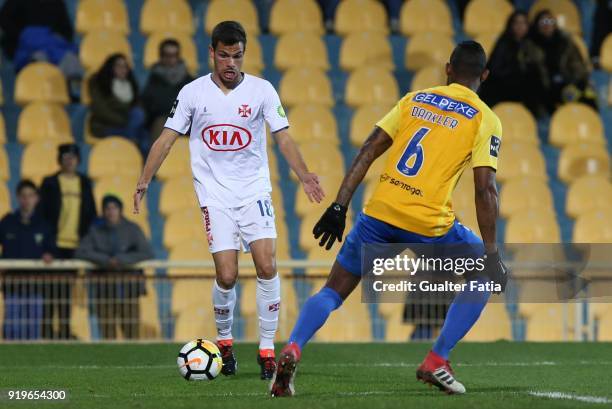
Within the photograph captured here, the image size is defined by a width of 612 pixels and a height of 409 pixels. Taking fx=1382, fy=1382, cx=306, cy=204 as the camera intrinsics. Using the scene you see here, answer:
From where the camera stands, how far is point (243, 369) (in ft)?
30.2

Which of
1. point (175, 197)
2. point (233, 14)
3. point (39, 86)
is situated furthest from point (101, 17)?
point (175, 197)

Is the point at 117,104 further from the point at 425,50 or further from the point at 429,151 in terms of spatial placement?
the point at 429,151

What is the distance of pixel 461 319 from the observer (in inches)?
277

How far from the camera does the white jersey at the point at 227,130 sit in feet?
27.7

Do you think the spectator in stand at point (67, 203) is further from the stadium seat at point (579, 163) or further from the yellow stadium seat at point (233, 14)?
the stadium seat at point (579, 163)

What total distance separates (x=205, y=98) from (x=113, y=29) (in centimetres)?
858

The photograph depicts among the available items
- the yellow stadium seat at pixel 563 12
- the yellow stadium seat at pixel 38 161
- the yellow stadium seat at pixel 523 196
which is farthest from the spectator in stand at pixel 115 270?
the yellow stadium seat at pixel 563 12

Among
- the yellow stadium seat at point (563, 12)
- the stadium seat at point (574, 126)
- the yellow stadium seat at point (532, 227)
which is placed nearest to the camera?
the yellow stadium seat at point (532, 227)

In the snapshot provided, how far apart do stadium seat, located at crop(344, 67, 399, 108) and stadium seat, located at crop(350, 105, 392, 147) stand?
36 cm

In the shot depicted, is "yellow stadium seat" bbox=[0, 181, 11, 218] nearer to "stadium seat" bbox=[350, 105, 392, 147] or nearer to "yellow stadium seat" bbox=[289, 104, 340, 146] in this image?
"yellow stadium seat" bbox=[289, 104, 340, 146]

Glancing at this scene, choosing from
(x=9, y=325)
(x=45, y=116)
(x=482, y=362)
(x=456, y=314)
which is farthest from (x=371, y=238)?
(x=45, y=116)

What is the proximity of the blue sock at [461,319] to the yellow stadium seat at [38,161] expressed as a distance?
8.52 m

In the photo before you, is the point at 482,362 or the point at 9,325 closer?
the point at 482,362

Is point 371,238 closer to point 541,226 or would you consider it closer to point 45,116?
point 541,226
